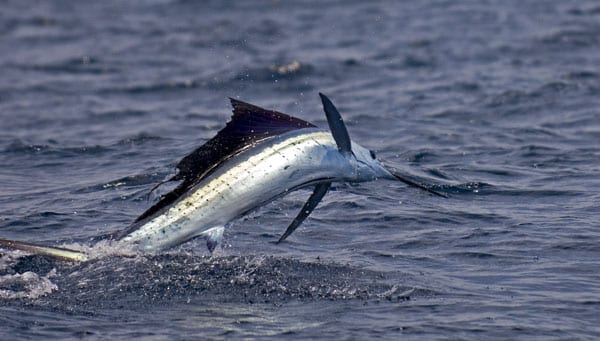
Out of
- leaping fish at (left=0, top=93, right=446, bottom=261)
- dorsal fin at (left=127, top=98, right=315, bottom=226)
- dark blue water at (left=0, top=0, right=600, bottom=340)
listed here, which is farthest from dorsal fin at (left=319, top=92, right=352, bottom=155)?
dark blue water at (left=0, top=0, right=600, bottom=340)

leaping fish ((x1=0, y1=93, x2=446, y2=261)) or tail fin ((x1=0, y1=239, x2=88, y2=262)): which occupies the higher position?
leaping fish ((x1=0, y1=93, x2=446, y2=261))

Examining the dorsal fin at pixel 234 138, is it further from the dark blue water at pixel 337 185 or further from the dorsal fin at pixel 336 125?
the dark blue water at pixel 337 185

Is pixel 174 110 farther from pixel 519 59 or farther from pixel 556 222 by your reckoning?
pixel 556 222

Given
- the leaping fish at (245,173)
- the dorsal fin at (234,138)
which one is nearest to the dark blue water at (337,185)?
the leaping fish at (245,173)

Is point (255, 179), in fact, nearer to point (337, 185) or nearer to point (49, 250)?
point (49, 250)

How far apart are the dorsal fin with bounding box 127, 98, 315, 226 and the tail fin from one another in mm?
500

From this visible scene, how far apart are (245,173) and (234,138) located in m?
0.28

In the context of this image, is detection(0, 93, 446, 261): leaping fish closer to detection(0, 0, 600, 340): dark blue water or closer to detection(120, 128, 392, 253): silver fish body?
detection(120, 128, 392, 253): silver fish body

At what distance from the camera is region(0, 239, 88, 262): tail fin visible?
21.5 ft

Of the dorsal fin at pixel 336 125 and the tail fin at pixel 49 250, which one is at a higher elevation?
the dorsal fin at pixel 336 125

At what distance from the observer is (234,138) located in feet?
22.3

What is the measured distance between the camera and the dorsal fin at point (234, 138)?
6.75 meters

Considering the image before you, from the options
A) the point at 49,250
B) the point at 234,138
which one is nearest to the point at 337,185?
the point at 234,138

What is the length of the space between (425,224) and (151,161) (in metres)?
3.88
